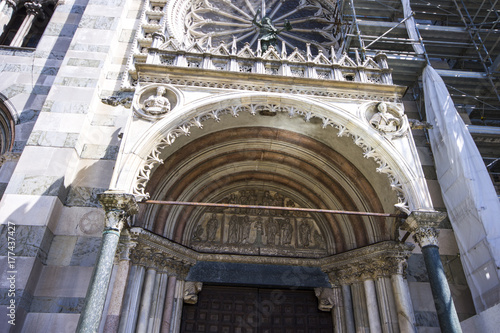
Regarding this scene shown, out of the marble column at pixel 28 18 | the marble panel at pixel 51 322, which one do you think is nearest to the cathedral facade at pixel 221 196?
the marble panel at pixel 51 322

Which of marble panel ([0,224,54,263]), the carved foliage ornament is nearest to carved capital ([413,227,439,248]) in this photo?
marble panel ([0,224,54,263])

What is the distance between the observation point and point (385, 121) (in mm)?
6875

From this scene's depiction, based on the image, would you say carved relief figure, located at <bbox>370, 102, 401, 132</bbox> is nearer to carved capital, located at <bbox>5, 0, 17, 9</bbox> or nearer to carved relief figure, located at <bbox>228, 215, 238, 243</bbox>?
carved relief figure, located at <bbox>228, 215, 238, 243</bbox>

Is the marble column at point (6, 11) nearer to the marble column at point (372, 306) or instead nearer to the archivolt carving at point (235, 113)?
the archivolt carving at point (235, 113)

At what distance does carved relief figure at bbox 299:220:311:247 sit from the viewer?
28.0 feet

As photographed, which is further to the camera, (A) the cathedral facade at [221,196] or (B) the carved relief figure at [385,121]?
(B) the carved relief figure at [385,121]

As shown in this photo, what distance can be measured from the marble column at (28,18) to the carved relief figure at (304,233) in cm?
942

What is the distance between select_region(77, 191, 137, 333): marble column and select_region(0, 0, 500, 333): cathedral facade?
0.02 meters

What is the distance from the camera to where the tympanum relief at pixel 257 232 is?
27.2 ft

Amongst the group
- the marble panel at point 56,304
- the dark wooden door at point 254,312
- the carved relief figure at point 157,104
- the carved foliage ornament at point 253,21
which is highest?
the carved foliage ornament at point 253,21

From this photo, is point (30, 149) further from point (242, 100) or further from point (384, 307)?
point (384, 307)

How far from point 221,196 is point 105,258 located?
405cm

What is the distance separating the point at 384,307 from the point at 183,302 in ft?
13.4

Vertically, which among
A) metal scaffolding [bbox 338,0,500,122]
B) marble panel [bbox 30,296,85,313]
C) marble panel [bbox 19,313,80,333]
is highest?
metal scaffolding [bbox 338,0,500,122]
